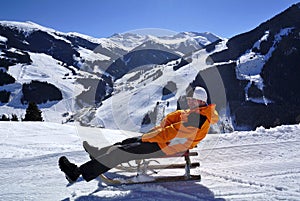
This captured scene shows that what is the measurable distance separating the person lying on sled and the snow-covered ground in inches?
15.6

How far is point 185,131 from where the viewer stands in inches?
197

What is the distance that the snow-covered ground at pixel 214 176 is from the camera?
4.63 meters

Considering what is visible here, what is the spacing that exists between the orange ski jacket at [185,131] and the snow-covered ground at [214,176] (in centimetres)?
68

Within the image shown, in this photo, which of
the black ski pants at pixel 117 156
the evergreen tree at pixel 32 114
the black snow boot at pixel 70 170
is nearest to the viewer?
the black ski pants at pixel 117 156

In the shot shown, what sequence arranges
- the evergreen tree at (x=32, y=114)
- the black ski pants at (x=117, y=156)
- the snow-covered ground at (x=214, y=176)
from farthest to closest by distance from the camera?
1. the evergreen tree at (x=32, y=114)
2. the black ski pants at (x=117, y=156)
3. the snow-covered ground at (x=214, y=176)

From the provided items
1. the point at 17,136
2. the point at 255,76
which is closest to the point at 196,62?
the point at 255,76

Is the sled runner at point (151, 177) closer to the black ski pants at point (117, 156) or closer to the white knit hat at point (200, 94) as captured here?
the black ski pants at point (117, 156)

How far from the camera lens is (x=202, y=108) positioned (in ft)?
16.7

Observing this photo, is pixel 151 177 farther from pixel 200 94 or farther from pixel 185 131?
pixel 200 94

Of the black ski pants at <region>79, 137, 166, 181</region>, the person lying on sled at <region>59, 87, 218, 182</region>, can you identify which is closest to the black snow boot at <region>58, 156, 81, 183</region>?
the person lying on sled at <region>59, 87, 218, 182</region>

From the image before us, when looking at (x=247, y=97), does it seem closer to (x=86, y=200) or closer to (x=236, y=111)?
(x=236, y=111)

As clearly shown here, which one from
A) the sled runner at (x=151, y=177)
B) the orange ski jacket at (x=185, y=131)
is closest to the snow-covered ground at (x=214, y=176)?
the sled runner at (x=151, y=177)

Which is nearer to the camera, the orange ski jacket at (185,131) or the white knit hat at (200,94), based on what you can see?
the orange ski jacket at (185,131)

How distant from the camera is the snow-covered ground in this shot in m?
4.63
